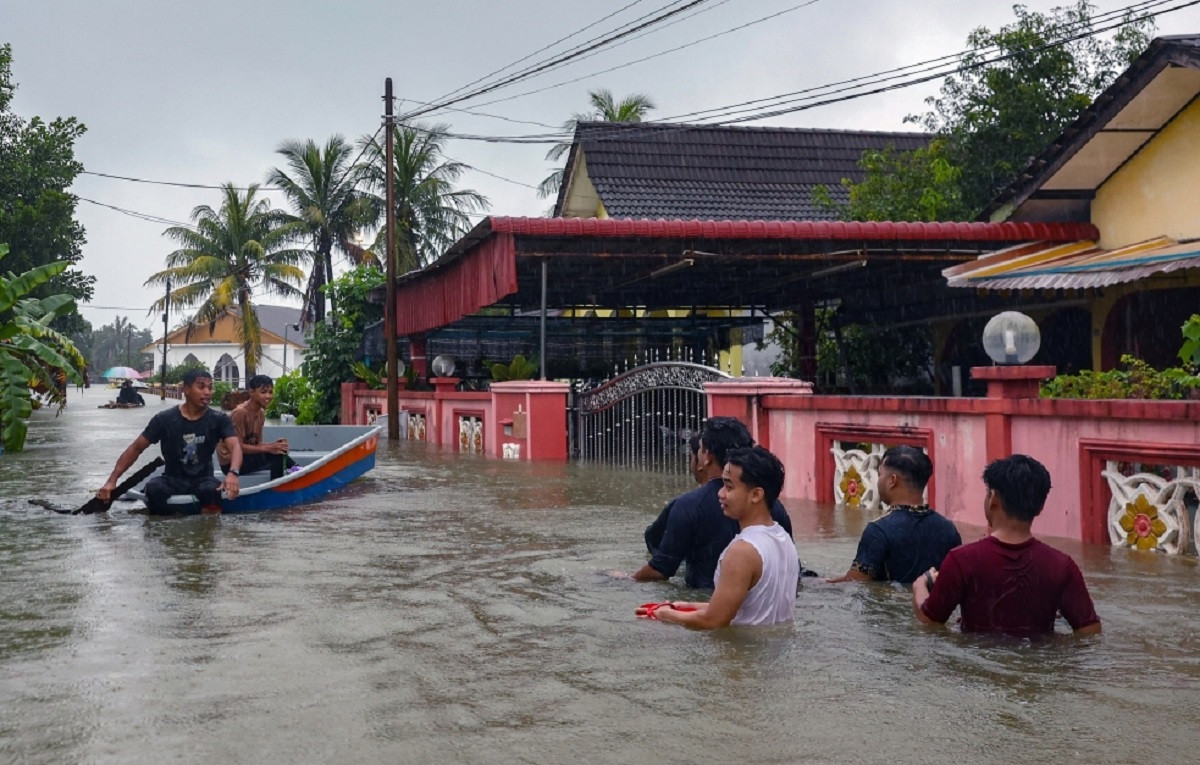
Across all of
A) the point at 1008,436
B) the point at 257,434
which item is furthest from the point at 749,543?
the point at 257,434

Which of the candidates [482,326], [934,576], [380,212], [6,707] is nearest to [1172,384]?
[934,576]

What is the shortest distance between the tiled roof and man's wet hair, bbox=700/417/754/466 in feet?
73.5

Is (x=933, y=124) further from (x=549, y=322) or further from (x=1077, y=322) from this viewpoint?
(x=549, y=322)

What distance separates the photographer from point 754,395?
14.8 meters

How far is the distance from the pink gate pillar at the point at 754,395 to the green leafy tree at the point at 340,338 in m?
18.8

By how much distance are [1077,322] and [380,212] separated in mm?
32627

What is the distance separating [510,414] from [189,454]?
31.8 ft

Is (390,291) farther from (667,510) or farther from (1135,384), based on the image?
(667,510)

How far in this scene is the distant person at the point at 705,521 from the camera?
23.0ft

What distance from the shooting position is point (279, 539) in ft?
35.3

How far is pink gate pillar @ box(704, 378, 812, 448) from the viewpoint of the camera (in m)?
14.6

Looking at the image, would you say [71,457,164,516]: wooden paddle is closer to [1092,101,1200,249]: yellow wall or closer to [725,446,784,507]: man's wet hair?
[725,446,784,507]: man's wet hair

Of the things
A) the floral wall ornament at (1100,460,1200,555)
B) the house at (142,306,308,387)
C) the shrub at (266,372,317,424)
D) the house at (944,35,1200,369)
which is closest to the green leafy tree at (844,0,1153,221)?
the house at (944,35,1200,369)

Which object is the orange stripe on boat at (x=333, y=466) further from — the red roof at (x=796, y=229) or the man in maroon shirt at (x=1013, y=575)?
the man in maroon shirt at (x=1013, y=575)
